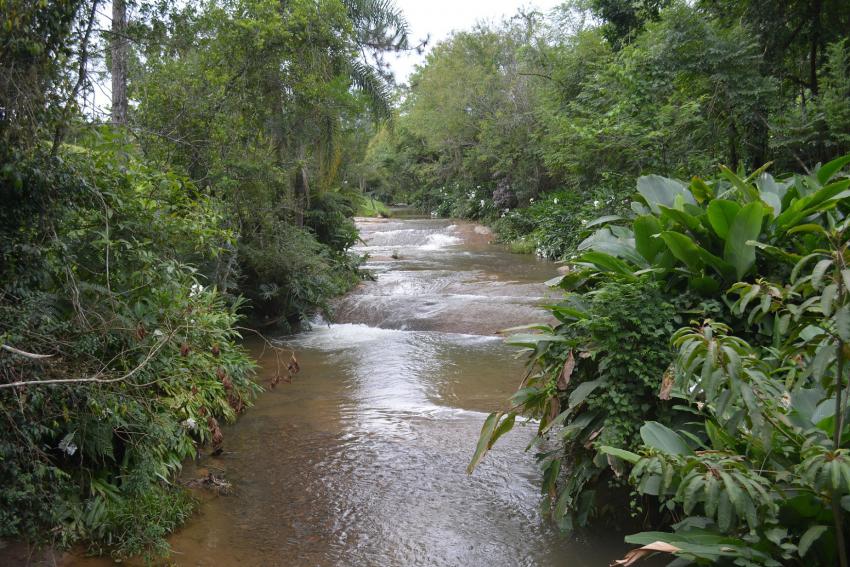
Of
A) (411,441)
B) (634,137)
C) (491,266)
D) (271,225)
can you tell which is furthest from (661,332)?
(491,266)

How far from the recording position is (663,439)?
2.99 m

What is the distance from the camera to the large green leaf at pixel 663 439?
294 cm

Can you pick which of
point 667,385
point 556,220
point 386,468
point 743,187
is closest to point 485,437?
point 667,385

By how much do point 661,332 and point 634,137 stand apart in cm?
923

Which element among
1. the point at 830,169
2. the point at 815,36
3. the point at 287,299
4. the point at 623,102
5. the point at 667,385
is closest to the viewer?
the point at 667,385

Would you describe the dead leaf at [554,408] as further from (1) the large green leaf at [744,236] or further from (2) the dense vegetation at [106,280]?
(2) the dense vegetation at [106,280]

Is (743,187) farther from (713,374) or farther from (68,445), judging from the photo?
(68,445)

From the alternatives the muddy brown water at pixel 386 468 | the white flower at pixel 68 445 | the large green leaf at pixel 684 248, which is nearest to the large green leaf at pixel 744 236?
the large green leaf at pixel 684 248

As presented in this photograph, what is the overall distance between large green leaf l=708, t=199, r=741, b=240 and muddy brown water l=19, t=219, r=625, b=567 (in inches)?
74.3

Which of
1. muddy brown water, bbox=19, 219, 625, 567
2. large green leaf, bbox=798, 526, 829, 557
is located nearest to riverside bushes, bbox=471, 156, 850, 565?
large green leaf, bbox=798, 526, 829, 557

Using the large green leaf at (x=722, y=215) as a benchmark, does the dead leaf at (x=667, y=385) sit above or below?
below

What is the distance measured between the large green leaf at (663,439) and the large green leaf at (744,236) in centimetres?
115

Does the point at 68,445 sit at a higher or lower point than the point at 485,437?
higher

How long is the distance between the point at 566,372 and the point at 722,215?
4.31 feet
